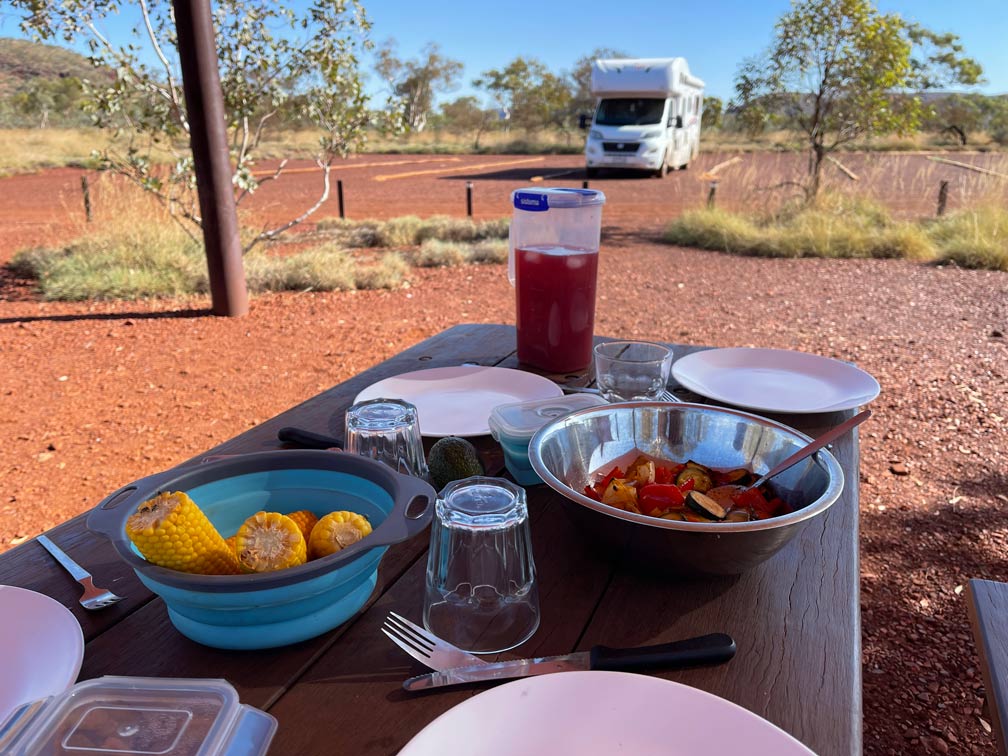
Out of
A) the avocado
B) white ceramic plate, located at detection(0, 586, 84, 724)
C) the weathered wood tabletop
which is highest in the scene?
the avocado

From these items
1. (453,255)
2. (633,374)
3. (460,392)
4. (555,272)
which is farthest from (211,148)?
(633,374)

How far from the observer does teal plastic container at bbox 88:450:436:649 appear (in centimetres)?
72

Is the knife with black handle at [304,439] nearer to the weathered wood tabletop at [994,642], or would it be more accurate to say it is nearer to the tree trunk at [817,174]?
the weathered wood tabletop at [994,642]

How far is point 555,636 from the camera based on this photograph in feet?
2.79

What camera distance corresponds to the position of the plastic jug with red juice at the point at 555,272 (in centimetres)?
178

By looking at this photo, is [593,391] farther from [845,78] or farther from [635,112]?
[635,112]

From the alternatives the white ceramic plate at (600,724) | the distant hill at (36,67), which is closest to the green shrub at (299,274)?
Result: the white ceramic plate at (600,724)

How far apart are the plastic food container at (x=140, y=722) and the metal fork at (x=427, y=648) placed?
21cm

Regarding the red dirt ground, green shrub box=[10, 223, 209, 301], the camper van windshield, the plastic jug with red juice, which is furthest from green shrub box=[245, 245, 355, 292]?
the camper van windshield

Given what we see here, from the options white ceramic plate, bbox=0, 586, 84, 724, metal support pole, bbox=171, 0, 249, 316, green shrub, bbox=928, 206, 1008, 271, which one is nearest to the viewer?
white ceramic plate, bbox=0, 586, 84, 724

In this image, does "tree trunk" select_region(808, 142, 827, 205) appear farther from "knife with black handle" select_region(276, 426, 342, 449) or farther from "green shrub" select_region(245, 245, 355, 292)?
"knife with black handle" select_region(276, 426, 342, 449)

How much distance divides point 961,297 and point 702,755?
266 inches

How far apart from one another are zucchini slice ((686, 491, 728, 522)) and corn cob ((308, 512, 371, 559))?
1.37 feet

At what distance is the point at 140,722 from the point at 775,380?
5.04 feet
